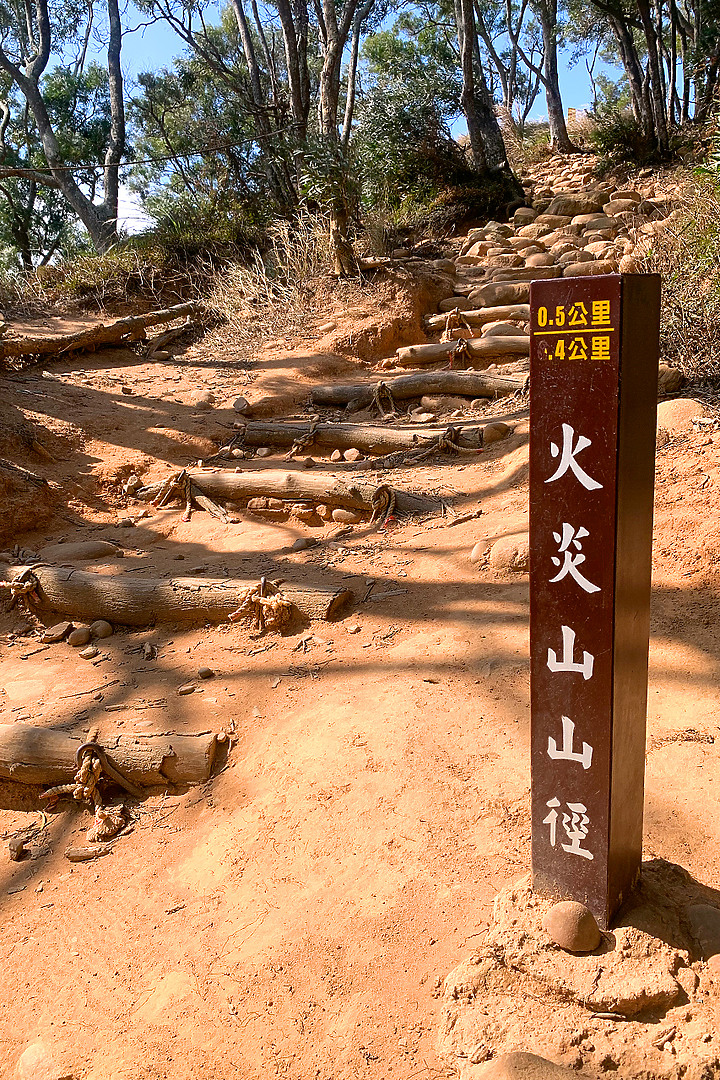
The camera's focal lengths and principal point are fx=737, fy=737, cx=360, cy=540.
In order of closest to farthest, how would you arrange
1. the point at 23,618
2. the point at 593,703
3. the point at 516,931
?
the point at 593,703, the point at 516,931, the point at 23,618

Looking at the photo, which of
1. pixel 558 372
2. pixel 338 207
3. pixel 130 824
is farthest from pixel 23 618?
pixel 338 207

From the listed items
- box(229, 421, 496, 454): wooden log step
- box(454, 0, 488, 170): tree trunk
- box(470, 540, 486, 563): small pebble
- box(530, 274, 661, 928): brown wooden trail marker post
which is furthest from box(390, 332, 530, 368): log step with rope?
box(454, 0, 488, 170): tree trunk

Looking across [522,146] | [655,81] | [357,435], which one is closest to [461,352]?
[357,435]

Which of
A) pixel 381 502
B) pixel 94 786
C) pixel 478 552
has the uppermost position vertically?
pixel 381 502

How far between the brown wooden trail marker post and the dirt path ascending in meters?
0.39

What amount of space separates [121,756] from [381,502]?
239 cm

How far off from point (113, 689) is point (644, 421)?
103 inches

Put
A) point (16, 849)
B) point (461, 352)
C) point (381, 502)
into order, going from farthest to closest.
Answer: point (461, 352), point (381, 502), point (16, 849)

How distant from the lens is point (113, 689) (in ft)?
11.0

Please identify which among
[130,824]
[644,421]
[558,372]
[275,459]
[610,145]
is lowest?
[130,824]

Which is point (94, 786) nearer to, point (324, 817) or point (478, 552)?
point (324, 817)

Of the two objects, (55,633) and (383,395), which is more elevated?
(383,395)

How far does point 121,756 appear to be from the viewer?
2.88 meters

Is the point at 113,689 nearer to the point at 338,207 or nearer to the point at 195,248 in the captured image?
the point at 338,207
